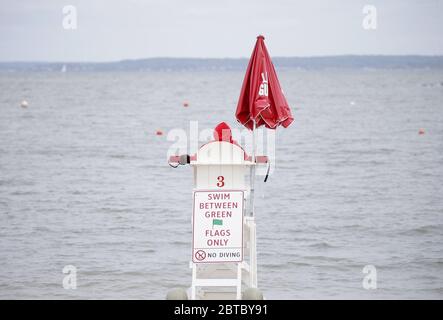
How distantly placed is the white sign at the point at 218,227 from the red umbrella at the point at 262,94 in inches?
32.1

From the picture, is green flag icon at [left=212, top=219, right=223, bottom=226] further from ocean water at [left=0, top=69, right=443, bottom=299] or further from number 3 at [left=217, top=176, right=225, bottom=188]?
ocean water at [left=0, top=69, right=443, bottom=299]

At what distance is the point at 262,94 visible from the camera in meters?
8.47

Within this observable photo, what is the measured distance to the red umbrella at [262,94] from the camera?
8445 millimetres

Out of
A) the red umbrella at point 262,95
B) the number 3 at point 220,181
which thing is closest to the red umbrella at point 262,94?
the red umbrella at point 262,95

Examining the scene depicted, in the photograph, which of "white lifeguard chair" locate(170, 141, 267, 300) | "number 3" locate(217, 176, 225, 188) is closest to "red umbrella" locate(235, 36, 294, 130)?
"white lifeguard chair" locate(170, 141, 267, 300)

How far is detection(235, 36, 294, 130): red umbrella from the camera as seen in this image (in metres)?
8.45

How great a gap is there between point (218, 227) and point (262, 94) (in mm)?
1365

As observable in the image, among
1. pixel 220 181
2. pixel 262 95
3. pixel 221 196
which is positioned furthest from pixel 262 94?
pixel 221 196

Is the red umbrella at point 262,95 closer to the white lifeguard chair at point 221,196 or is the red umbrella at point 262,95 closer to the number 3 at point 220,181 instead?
the white lifeguard chair at point 221,196

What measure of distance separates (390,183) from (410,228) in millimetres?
6199

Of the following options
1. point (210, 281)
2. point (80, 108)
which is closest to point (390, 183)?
point (210, 281)

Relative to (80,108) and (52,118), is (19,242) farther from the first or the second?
(80,108)

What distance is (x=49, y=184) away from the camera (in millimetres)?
21312

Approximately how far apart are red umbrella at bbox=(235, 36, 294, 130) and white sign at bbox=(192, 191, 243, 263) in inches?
32.1
